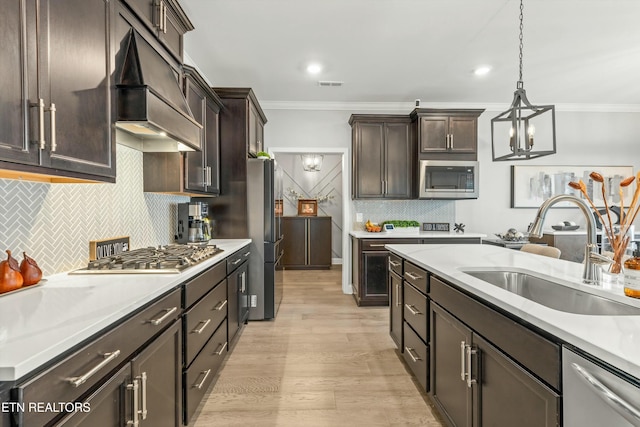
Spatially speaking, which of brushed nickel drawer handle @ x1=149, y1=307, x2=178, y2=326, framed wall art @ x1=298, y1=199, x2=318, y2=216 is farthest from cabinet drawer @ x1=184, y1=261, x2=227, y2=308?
framed wall art @ x1=298, y1=199, x2=318, y2=216

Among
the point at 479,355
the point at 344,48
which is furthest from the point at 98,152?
the point at 344,48

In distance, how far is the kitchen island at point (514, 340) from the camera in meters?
0.81

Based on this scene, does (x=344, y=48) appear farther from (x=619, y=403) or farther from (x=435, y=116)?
(x=619, y=403)

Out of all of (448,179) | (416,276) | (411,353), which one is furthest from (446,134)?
(411,353)

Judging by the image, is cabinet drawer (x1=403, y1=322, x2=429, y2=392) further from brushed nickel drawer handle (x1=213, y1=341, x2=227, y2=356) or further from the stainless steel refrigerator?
the stainless steel refrigerator

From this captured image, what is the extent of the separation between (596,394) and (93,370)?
4.38ft

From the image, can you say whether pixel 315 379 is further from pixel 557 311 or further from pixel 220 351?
pixel 557 311

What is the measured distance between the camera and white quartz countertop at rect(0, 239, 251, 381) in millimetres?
759

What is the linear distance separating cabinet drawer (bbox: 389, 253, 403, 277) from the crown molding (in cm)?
273

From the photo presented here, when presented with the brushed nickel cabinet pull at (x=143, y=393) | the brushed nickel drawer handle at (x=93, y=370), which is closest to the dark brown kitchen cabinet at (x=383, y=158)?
the brushed nickel cabinet pull at (x=143, y=393)

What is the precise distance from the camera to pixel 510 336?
3.75 ft

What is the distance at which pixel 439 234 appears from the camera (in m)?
4.35

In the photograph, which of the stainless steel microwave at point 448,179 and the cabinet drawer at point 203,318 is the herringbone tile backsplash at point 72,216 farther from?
the stainless steel microwave at point 448,179

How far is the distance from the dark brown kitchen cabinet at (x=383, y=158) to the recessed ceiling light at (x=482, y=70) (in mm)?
986
